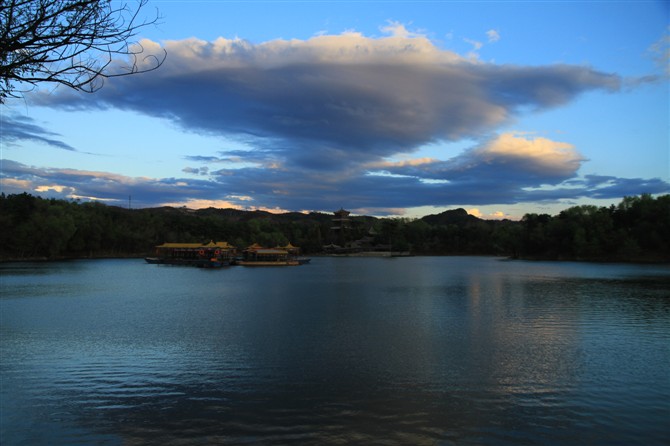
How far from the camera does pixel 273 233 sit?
107 m

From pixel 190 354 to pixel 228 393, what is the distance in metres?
3.87

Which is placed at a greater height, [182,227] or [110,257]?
[182,227]

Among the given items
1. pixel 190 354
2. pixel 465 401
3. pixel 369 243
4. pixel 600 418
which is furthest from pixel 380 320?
pixel 369 243

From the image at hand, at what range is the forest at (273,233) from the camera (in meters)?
71.1

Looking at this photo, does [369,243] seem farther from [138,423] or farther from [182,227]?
[138,423]

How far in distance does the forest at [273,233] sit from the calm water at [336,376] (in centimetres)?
6118

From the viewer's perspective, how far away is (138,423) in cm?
768

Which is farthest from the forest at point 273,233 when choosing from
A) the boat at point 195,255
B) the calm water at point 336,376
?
the calm water at point 336,376

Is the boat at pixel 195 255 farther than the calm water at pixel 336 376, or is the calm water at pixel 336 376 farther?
the boat at pixel 195 255

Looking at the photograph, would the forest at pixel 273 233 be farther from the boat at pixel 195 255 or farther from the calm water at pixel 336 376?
the calm water at pixel 336 376

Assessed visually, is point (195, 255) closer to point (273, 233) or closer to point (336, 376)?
point (273, 233)

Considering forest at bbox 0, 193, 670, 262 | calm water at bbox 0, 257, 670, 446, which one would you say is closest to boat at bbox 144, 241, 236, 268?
forest at bbox 0, 193, 670, 262

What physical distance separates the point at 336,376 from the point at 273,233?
97.4m

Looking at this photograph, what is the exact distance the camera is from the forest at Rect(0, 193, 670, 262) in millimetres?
71125
